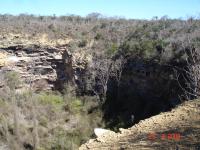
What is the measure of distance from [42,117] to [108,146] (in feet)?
53.3

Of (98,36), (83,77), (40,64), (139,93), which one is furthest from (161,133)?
(98,36)

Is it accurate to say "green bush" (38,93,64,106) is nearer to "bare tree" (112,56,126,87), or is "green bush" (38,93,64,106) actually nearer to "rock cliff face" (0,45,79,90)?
"rock cliff face" (0,45,79,90)

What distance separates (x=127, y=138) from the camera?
20.6 ft

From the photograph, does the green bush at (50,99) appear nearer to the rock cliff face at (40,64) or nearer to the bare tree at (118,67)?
the rock cliff face at (40,64)

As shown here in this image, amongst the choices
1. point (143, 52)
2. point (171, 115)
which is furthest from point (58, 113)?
point (171, 115)

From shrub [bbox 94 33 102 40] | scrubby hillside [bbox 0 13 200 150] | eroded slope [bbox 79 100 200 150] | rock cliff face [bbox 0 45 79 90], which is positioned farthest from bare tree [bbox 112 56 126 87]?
eroded slope [bbox 79 100 200 150]

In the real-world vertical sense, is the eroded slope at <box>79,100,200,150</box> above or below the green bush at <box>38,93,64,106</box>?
above

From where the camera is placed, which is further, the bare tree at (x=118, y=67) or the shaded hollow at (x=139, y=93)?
the bare tree at (x=118, y=67)

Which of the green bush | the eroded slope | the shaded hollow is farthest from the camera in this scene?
the green bush

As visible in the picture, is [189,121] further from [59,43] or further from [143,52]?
[59,43]

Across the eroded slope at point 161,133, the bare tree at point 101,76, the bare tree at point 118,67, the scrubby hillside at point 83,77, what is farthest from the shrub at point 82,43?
the eroded slope at point 161,133

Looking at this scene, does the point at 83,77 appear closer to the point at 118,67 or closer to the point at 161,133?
the point at 118,67

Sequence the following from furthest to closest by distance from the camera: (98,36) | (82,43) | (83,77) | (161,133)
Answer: (98,36)
(82,43)
(83,77)
(161,133)

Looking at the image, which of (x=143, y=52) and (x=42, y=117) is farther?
(x=143, y=52)
